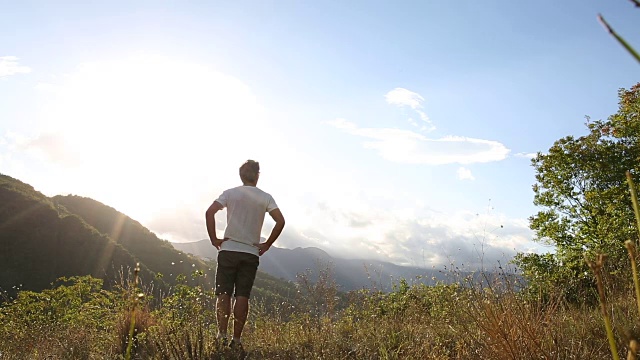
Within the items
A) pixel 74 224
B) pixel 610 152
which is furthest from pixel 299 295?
pixel 74 224

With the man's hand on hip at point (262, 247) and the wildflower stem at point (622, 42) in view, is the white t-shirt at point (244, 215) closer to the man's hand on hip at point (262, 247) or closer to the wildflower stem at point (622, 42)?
the man's hand on hip at point (262, 247)

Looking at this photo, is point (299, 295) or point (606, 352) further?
point (299, 295)

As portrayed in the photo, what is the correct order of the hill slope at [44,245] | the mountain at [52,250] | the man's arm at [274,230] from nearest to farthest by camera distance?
the man's arm at [274,230], the mountain at [52,250], the hill slope at [44,245]

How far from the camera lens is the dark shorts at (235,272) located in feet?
16.5

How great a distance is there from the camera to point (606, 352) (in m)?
3.55

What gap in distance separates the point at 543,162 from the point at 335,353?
19855mm

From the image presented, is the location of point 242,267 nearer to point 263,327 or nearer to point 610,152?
point 263,327

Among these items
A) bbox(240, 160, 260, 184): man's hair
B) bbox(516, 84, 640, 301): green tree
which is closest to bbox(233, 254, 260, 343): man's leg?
bbox(240, 160, 260, 184): man's hair

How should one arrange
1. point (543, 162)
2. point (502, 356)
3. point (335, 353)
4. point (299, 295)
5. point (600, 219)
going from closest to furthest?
point (502, 356) → point (335, 353) → point (299, 295) → point (600, 219) → point (543, 162)

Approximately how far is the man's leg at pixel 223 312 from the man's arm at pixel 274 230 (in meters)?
0.65

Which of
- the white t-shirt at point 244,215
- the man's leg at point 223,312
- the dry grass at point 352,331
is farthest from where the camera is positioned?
the white t-shirt at point 244,215

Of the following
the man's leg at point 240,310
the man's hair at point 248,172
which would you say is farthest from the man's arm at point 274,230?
the man's leg at point 240,310

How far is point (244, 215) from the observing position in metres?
5.12

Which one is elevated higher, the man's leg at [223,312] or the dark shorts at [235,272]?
the dark shorts at [235,272]
